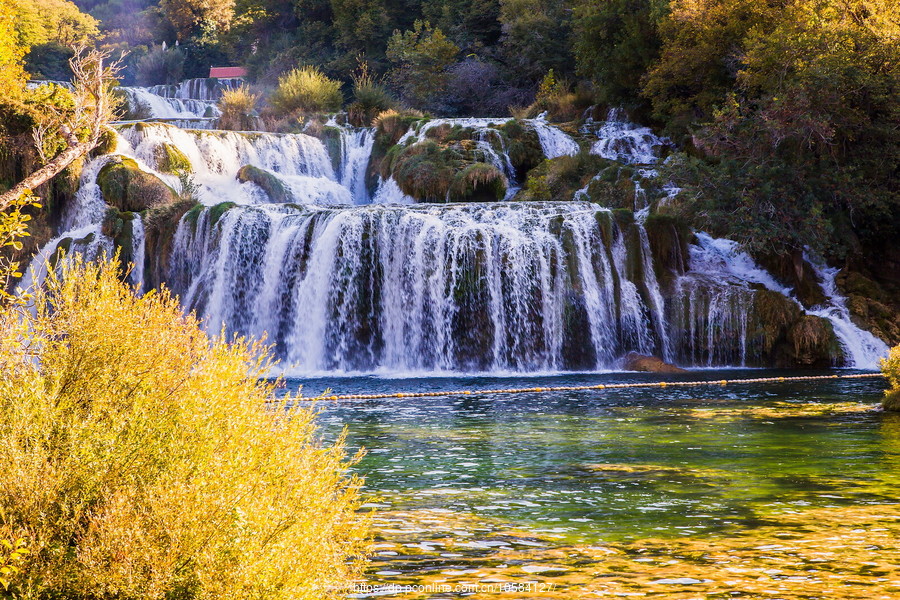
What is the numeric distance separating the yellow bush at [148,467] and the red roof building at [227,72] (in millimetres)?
55773

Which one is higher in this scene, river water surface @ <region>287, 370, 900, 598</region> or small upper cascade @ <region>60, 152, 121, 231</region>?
small upper cascade @ <region>60, 152, 121, 231</region>

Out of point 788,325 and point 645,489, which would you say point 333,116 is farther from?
point 645,489

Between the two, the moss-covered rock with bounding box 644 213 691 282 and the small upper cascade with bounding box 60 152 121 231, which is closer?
the moss-covered rock with bounding box 644 213 691 282

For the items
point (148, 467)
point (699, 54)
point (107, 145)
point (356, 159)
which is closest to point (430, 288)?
point (356, 159)

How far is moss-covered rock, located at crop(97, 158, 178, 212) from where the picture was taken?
2500cm

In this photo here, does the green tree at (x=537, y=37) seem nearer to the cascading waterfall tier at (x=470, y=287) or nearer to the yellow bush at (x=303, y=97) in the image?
the yellow bush at (x=303, y=97)

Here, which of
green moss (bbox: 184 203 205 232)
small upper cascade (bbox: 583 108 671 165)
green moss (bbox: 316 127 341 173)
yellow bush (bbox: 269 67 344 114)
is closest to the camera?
green moss (bbox: 184 203 205 232)

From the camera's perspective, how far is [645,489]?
7887mm

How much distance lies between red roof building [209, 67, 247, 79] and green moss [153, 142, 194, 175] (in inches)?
1234

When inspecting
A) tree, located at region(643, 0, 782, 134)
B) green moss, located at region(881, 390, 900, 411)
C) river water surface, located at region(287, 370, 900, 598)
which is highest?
tree, located at region(643, 0, 782, 134)

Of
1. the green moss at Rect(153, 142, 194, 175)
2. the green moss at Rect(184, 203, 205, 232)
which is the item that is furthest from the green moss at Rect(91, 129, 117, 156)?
the green moss at Rect(184, 203, 205, 232)

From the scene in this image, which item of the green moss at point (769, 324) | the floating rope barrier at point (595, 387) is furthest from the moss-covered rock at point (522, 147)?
the floating rope barrier at point (595, 387)

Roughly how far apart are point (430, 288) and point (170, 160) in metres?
11.0

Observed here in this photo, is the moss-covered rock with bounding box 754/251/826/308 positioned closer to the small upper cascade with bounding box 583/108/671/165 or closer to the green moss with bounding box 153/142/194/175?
the small upper cascade with bounding box 583/108/671/165
